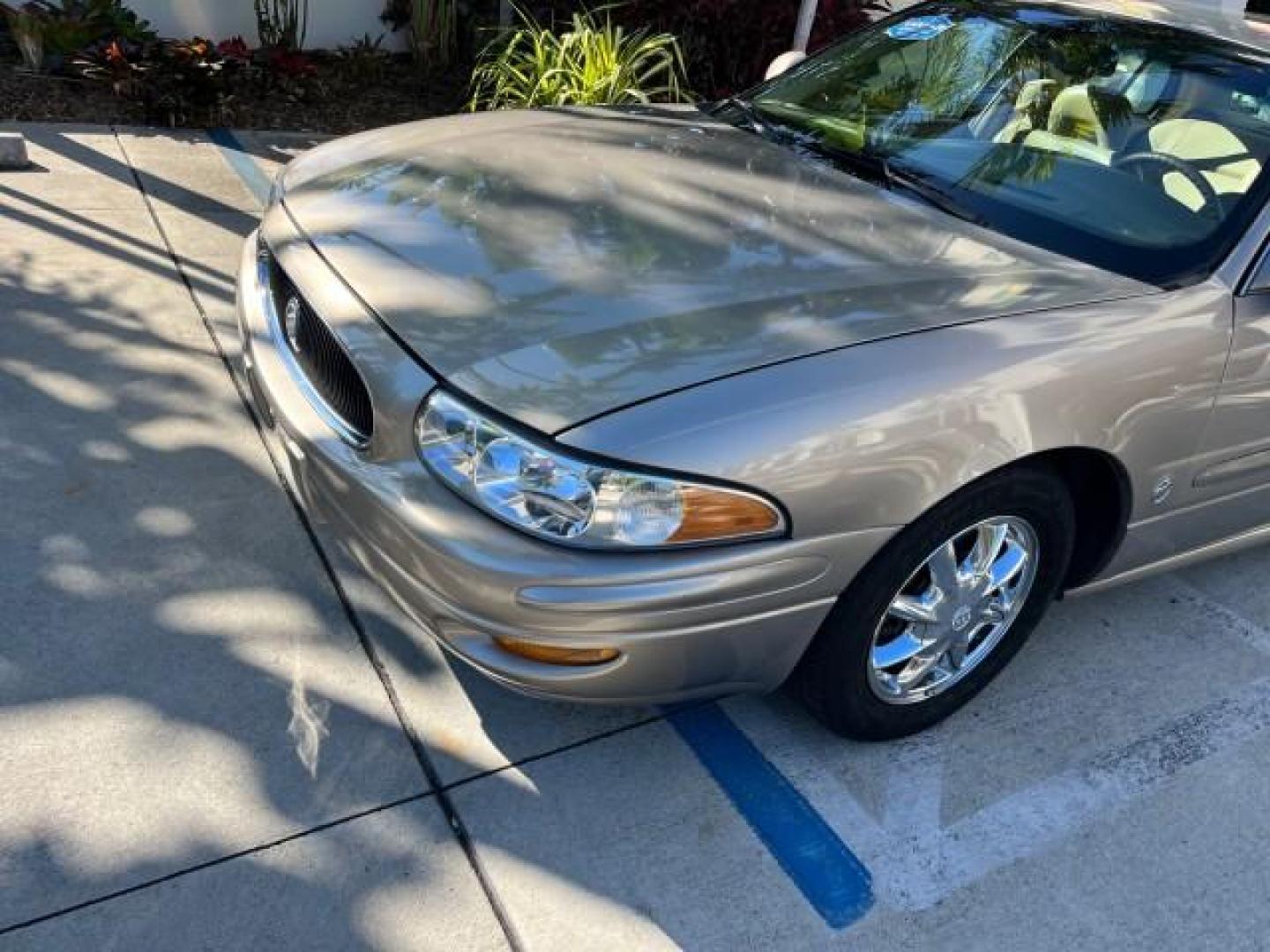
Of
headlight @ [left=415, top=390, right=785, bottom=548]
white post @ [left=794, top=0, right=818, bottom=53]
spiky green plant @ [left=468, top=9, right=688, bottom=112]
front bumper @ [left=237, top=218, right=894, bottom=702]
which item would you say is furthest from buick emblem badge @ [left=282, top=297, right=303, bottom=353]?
white post @ [left=794, top=0, right=818, bottom=53]

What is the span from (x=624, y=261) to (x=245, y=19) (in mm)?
5796

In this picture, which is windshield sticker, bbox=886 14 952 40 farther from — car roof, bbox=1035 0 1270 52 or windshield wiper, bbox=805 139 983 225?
windshield wiper, bbox=805 139 983 225

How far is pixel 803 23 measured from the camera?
6117mm

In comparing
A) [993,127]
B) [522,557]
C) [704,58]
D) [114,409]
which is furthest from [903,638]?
[704,58]

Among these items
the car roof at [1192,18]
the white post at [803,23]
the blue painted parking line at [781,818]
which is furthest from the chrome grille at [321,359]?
the white post at [803,23]

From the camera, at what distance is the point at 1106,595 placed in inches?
131

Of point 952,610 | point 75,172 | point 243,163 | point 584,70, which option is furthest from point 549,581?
point 584,70

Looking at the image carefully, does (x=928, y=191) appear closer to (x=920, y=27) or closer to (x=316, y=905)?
(x=920, y=27)

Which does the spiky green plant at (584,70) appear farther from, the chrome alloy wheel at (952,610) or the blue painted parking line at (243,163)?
the chrome alloy wheel at (952,610)

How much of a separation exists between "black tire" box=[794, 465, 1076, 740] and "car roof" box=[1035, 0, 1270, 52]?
1623 mm

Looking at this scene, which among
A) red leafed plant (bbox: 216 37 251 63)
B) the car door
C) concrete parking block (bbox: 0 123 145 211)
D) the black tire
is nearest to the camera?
the black tire

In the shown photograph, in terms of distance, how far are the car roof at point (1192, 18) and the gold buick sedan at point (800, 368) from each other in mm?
21

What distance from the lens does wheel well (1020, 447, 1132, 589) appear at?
2504 millimetres

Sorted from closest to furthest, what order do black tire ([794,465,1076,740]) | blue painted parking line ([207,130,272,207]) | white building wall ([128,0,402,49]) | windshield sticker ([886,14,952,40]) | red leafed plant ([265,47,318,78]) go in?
1. black tire ([794,465,1076,740])
2. windshield sticker ([886,14,952,40])
3. blue painted parking line ([207,130,272,207])
4. red leafed plant ([265,47,318,78])
5. white building wall ([128,0,402,49])
